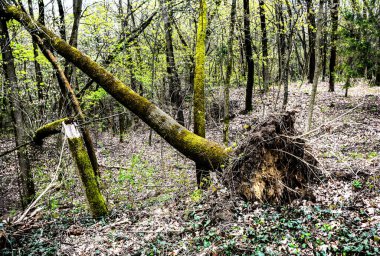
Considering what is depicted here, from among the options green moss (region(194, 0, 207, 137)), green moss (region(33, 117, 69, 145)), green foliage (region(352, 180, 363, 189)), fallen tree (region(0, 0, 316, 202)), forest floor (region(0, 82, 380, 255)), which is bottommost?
forest floor (region(0, 82, 380, 255))

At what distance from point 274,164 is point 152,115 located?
2919mm

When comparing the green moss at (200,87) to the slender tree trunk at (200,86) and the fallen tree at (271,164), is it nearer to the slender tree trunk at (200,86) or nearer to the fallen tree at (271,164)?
the slender tree trunk at (200,86)

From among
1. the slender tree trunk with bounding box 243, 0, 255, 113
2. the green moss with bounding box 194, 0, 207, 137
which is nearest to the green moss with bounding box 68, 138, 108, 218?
the green moss with bounding box 194, 0, 207, 137

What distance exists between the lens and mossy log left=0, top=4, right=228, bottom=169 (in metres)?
5.47

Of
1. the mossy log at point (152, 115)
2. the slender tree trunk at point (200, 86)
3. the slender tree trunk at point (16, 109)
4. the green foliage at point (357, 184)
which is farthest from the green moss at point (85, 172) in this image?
the green foliage at point (357, 184)

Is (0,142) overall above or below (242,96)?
below

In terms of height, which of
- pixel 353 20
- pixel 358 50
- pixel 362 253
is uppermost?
pixel 353 20

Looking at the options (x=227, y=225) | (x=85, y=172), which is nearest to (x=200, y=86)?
(x=85, y=172)

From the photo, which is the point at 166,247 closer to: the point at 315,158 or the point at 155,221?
the point at 155,221

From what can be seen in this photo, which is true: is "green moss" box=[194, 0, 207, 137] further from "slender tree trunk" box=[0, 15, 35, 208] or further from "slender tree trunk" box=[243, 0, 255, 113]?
"slender tree trunk" box=[243, 0, 255, 113]

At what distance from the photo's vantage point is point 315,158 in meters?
4.72

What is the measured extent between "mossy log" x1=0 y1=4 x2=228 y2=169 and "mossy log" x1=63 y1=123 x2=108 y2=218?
4.68 ft

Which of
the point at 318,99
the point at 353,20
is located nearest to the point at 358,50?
the point at 353,20

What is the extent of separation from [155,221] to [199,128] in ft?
8.02
